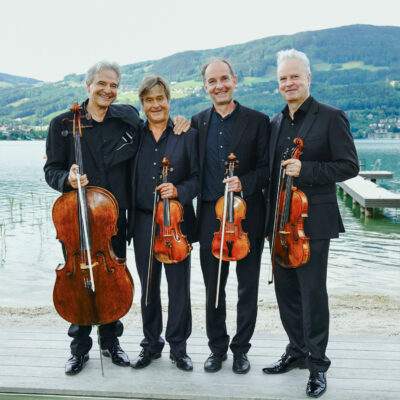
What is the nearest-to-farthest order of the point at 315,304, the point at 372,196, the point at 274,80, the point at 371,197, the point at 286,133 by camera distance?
the point at 315,304 → the point at 286,133 → the point at 371,197 → the point at 372,196 → the point at 274,80

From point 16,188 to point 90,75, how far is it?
20.2 meters

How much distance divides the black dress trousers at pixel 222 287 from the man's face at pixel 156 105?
0.64 meters

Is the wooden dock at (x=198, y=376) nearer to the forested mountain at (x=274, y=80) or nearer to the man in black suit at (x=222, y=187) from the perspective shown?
the man in black suit at (x=222, y=187)

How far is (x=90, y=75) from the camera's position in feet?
9.86

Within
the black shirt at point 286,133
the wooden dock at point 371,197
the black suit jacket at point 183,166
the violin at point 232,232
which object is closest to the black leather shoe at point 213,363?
the violin at point 232,232

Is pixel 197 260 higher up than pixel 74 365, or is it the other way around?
pixel 74 365

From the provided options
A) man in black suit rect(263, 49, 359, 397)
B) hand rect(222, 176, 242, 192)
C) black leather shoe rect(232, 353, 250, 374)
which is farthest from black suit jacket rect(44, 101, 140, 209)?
black leather shoe rect(232, 353, 250, 374)

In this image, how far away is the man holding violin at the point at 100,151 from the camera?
3.02 m

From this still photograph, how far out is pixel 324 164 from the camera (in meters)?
2.71

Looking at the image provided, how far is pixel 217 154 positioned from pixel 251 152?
0.74 feet

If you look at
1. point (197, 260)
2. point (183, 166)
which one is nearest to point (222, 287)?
point (183, 166)

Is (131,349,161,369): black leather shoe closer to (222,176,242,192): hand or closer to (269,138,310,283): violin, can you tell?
(269,138,310,283): violin

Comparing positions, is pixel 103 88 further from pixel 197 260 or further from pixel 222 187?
pixel 197 260

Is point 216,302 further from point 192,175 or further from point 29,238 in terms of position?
point 29,238
